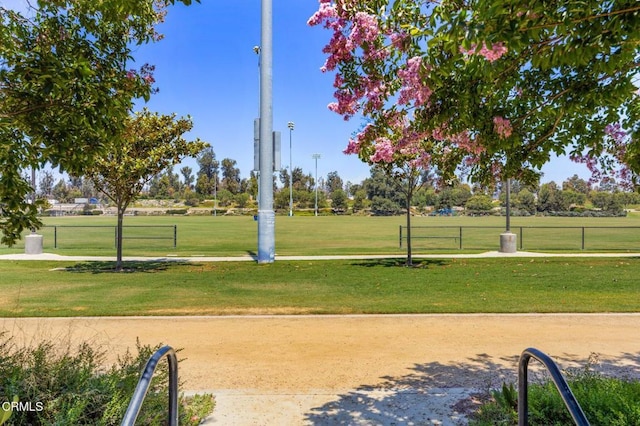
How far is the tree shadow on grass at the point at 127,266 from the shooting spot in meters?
15.9

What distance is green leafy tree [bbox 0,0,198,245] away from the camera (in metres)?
4.14

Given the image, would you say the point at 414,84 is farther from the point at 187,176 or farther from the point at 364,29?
the point at 187,176

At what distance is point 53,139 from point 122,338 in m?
4.07

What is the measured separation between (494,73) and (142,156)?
13.8m

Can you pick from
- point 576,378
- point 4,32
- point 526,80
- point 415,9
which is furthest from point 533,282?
point 4,32

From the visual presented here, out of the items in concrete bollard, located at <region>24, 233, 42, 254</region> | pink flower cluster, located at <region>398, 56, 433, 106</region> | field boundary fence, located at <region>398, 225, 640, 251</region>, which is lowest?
field boundary fence, located at <region>398, 225, 640, 251</region>

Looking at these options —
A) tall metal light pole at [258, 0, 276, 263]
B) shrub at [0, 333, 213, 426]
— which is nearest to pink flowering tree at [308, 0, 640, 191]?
shrub at [0, 333, 213, 426]

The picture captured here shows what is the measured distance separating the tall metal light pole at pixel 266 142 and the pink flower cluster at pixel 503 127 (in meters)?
14.2

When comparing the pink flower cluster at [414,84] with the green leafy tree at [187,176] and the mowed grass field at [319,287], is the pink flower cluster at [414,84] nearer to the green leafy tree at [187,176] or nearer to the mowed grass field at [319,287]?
the mowed grass field at [319,287]

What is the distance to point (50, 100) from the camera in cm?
436

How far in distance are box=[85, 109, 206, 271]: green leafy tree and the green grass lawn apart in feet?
9.09

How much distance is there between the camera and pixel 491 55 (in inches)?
116

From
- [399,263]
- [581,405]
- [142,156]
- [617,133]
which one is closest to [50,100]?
[581,405]

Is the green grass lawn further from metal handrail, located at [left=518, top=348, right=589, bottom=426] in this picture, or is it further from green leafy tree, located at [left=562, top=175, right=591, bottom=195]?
green leafy tree, located at [left=562, top=175, right=591, bottom=195]
